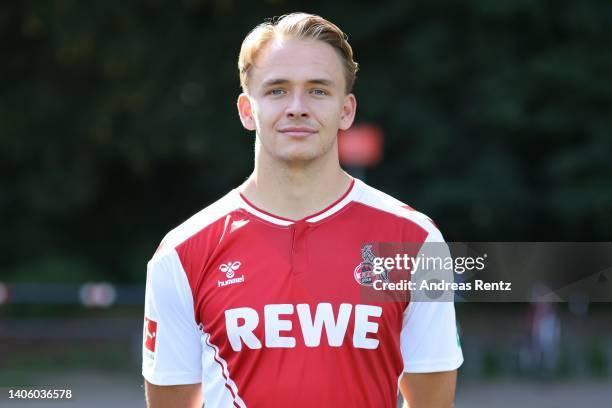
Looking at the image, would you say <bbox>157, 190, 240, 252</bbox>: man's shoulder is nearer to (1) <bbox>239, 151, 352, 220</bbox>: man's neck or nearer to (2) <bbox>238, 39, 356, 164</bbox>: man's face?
(1) <bbox>239, 151, 352, 220</bbox>: man's neck

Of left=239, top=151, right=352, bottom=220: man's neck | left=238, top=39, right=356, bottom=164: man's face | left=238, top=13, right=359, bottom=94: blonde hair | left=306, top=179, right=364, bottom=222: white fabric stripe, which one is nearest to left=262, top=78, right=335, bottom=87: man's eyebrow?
left=238, top=39, right=356, bottom=164: man's face

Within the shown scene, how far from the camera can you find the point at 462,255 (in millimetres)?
4414

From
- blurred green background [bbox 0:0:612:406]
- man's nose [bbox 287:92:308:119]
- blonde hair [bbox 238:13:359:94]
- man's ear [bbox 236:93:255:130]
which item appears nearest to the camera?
man's nose [bbox 287:92:308:119]

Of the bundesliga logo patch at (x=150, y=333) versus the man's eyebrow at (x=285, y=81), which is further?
the bundesliga logo patch at (x=150, y=333)

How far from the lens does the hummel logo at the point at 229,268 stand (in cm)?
331

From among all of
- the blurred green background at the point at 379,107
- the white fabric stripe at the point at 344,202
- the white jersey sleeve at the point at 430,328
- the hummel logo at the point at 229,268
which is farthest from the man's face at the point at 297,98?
the blurred green background at the point at 379,107

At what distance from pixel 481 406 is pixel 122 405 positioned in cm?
408

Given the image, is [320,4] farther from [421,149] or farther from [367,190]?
[367,190]

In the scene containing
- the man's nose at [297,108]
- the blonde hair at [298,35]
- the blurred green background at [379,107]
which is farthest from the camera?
the blurred green background at [379,107]

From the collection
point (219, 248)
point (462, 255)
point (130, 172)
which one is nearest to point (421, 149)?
point (130, 172)

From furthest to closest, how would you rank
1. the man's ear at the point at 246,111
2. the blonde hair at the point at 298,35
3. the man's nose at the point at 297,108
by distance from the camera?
the man's ear at the point at 246,111 < the blonde hair at the point at 298,35 < the man's nose at the point at 297,108

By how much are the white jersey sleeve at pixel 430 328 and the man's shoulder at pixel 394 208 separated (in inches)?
1.0

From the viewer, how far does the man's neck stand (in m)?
3.33

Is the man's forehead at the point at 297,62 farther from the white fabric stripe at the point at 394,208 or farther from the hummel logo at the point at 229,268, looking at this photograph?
the hummel logo at the point at 229,268
